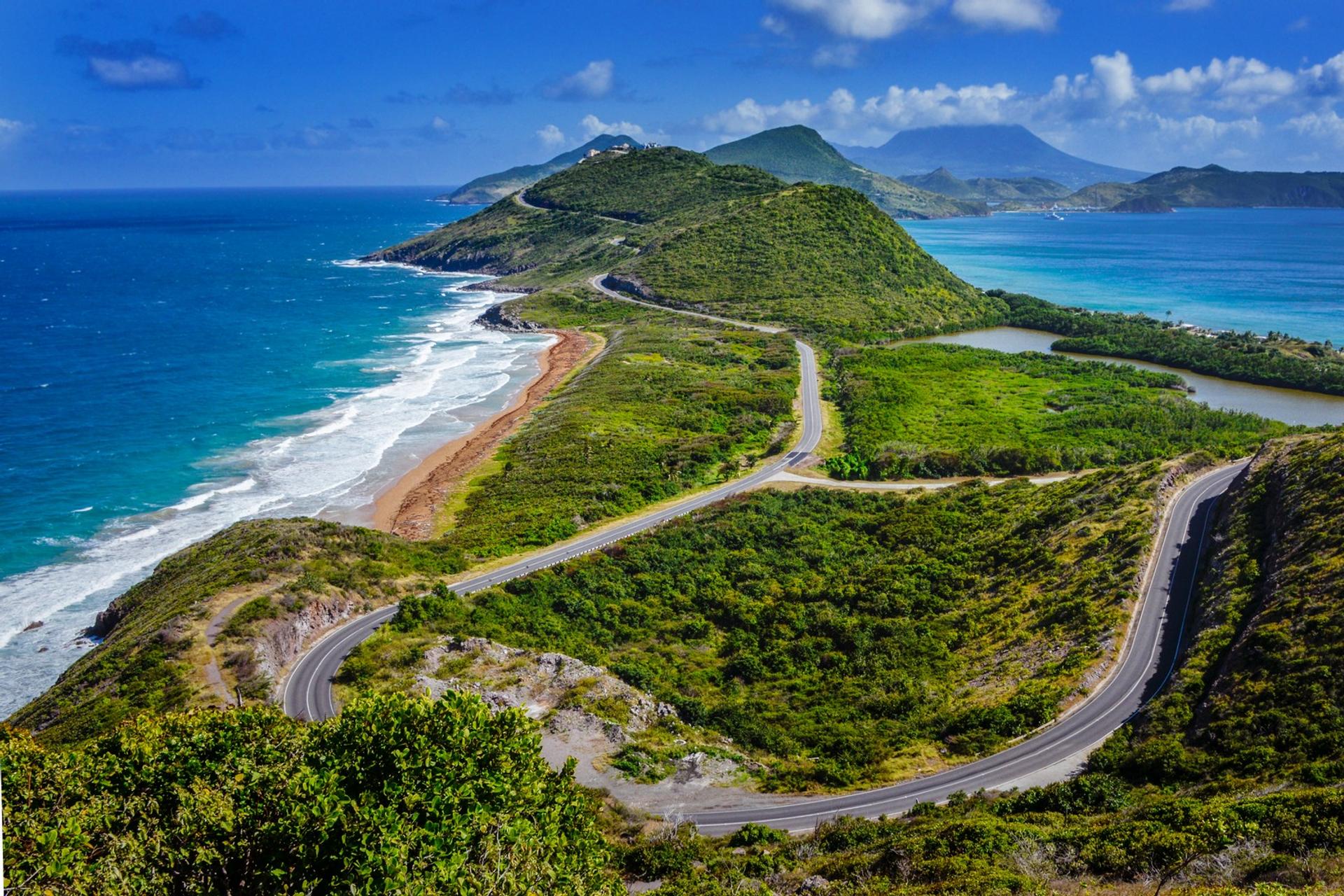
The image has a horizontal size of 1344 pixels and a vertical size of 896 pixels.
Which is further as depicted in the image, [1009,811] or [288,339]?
[288,339]

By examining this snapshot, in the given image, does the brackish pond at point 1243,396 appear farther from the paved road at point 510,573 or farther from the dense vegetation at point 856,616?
the dense vegetation at point 856,616

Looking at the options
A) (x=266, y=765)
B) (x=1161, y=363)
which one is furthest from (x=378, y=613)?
(x=1161, y=363)

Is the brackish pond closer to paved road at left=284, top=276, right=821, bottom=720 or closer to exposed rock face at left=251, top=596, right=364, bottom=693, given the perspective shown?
paved road at left=284, top=276, right=821, bottom=720

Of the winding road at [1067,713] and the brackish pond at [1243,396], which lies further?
the brackish pond at [1243,396]

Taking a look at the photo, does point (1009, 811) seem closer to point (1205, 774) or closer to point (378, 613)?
point (1205, 774)

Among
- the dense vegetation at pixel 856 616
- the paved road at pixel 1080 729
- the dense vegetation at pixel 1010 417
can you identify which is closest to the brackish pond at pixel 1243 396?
the dense vegetation at pixel 1010 417

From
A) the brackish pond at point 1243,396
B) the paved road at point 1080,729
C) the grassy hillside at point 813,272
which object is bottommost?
the paved road at point 1080,729

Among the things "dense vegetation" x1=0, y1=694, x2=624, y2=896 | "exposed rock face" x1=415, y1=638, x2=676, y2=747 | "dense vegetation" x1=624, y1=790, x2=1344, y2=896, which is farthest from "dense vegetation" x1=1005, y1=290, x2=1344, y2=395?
"dense vegetation" x1=0, y1=694, x2=624, y2=896
